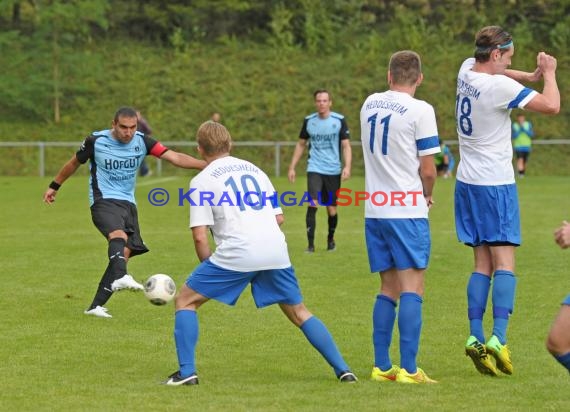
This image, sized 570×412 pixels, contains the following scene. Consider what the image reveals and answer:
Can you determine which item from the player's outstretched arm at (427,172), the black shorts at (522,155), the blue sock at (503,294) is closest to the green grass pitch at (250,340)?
the blue sock at (503,294)

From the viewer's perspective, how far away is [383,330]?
7.63 meters

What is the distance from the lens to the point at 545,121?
3816 cm

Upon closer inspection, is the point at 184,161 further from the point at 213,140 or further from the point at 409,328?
the point at 409,328

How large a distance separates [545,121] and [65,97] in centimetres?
1576

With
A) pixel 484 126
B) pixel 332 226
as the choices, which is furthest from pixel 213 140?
pixel 332 226

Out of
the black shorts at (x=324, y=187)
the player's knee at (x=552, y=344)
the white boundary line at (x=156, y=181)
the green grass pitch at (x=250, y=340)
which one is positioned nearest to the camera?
the player's knee at (x=552, y=344)

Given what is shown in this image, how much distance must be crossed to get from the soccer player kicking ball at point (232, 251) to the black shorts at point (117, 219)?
3.22 meters

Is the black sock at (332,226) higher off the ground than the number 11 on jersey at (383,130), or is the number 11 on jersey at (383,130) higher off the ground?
the number 11 on jersey at (383,130)

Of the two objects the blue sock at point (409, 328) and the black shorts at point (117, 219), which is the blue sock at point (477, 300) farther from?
the black shorts at point (117, 219)

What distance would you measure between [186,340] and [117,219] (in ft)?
11.1

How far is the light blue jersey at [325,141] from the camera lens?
15.8m

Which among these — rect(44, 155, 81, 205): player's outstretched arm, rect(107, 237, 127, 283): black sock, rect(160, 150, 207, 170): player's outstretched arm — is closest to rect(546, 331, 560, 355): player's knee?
rect(160, 150, 207, 170): player's outstretched arm

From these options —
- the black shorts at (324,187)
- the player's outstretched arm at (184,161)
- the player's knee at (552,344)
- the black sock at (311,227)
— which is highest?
the player's outstretched arm at (184,161)

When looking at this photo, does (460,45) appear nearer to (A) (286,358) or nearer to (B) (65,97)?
(B) (65,97)
